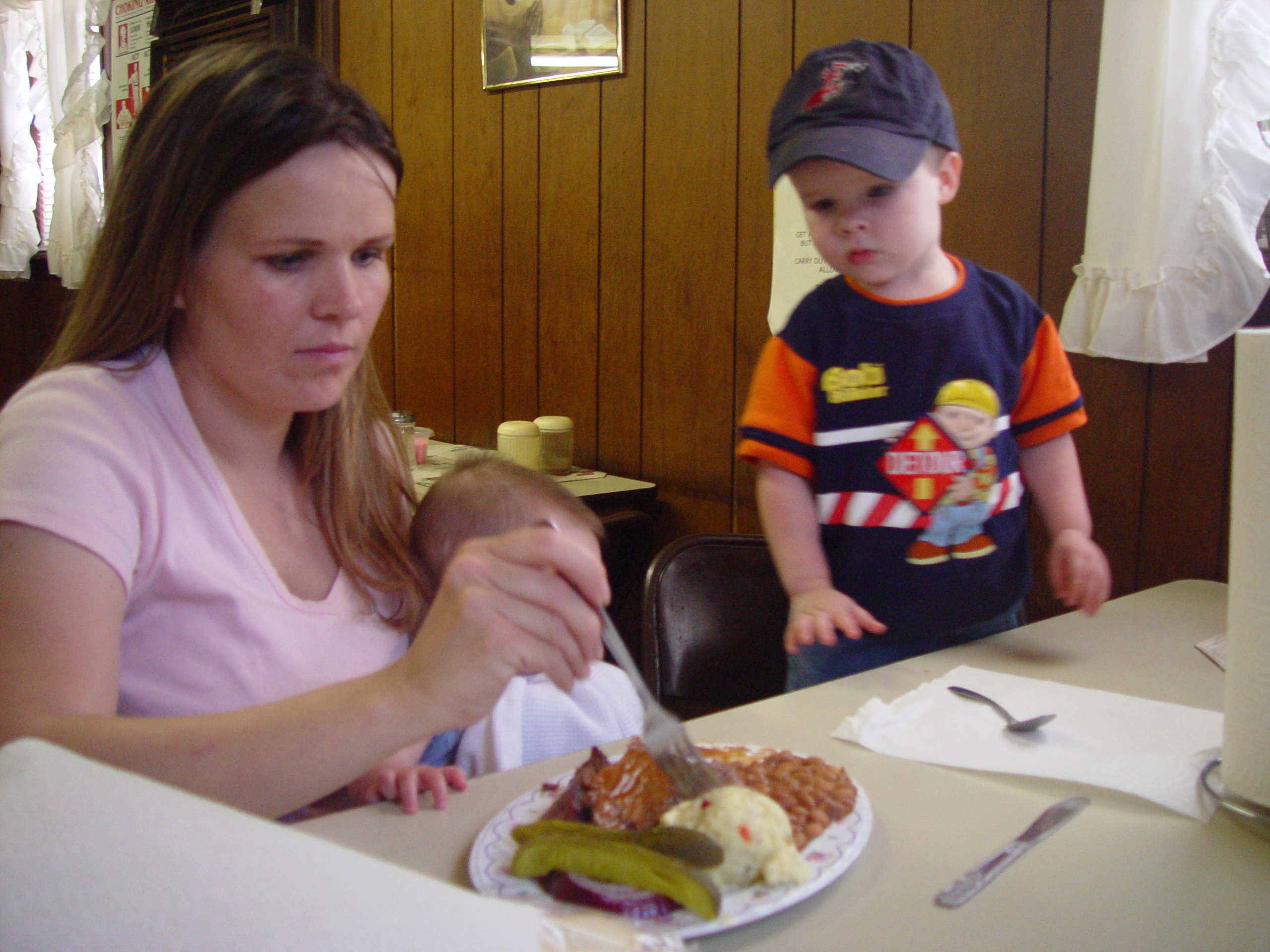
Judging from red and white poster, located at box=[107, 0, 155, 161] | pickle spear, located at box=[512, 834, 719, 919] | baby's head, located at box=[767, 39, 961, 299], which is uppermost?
red and white poster, located at box=[107, 0, 155, 161]

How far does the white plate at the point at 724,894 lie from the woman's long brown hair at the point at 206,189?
46cm

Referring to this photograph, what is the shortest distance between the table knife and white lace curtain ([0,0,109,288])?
498 centimetres

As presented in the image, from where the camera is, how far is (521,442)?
2.89 meters

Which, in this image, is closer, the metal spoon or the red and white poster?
the metal spoon

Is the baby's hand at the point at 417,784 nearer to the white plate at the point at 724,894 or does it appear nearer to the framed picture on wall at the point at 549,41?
the white plate at the point at 724,894

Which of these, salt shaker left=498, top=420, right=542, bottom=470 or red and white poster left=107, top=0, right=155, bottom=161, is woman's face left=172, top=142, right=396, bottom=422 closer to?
salt shaker left=498, top=420, right=542, bottom=470

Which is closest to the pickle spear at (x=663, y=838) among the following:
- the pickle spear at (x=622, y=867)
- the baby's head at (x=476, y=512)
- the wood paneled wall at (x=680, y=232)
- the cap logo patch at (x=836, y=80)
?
the pickle spear at (x=622, y=867)

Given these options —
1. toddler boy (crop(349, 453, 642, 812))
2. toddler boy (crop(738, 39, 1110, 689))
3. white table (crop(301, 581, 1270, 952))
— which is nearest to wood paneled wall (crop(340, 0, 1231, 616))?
toddler boy (crop(738, 39, 1110, 689))

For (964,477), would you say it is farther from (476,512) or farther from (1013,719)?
(476,512)

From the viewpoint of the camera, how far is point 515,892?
67 centimetres

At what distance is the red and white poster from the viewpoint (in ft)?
15.8

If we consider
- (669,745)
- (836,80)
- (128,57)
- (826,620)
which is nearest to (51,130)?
(128,57)

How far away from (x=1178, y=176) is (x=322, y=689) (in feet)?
5.14

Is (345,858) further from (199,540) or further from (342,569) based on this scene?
(342,569)
